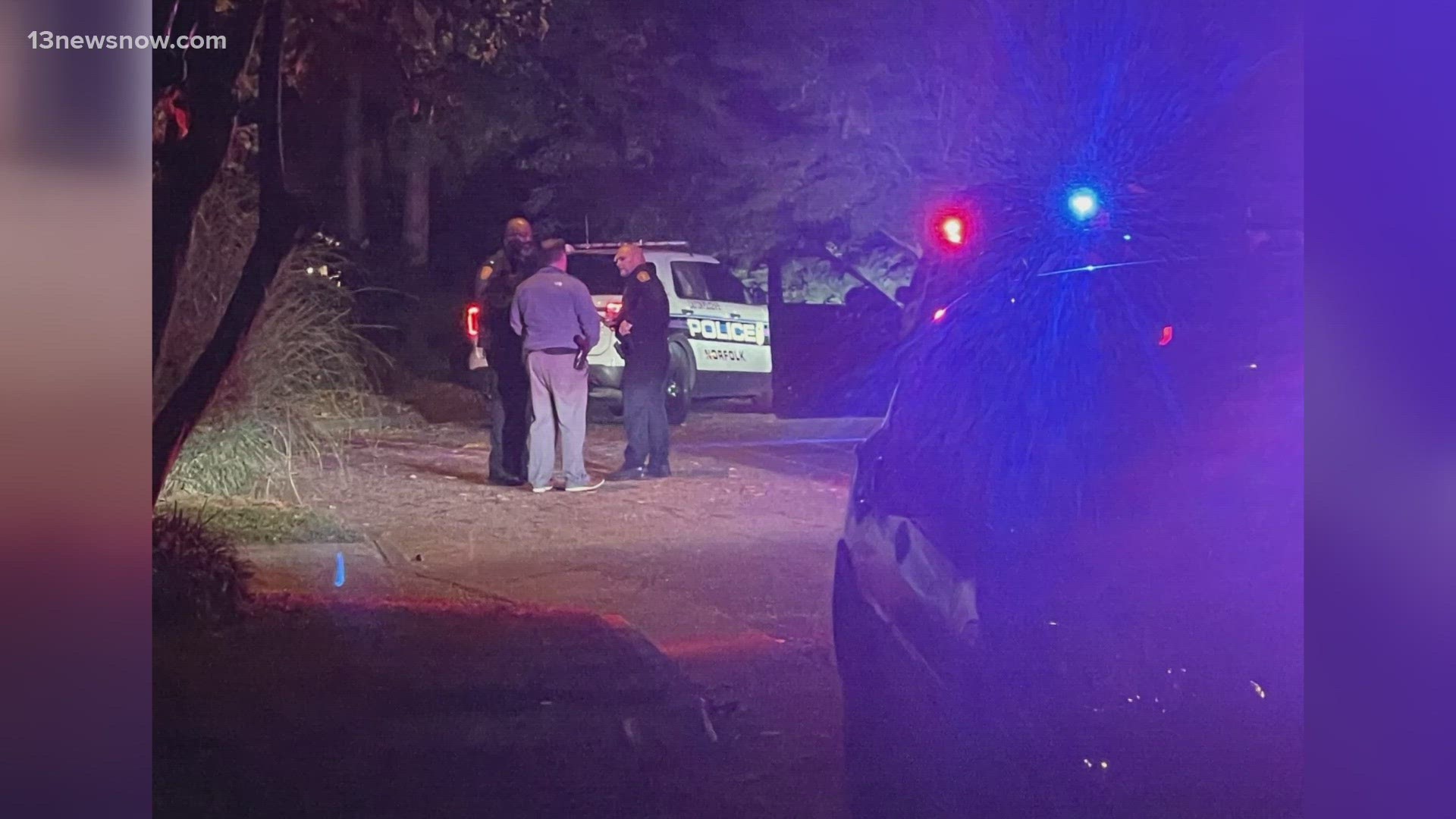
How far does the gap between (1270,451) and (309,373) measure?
264cm

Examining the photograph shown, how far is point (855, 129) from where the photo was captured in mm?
3281

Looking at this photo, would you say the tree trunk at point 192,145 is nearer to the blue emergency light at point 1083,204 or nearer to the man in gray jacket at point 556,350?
the man in gray jacket at point 556,350

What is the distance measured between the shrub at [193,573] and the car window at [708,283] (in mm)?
1421

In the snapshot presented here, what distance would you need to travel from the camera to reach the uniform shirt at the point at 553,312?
3.24m

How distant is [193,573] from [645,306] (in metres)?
1.46

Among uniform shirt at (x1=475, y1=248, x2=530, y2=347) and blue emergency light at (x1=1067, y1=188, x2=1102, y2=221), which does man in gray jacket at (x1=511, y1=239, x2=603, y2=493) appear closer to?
uniform shirt at (x1=475, y1=248, x2=530, y2=347)

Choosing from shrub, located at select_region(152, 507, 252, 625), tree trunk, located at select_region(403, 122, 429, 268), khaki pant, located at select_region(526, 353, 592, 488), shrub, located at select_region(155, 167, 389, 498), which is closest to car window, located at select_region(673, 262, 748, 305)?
khaki pant, located at select_region(526, 353, 592, 488)

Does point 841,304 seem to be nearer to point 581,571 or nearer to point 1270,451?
point 581,571

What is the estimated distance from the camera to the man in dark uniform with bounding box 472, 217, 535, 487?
3.22 m

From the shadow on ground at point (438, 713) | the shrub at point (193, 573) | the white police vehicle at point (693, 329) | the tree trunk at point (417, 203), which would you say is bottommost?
the shadow on ground at point (438, 713)

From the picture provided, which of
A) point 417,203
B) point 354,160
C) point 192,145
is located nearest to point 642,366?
point 417,203

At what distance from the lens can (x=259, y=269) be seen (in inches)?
129

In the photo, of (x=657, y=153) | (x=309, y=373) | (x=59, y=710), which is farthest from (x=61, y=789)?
(x=657, y=153)

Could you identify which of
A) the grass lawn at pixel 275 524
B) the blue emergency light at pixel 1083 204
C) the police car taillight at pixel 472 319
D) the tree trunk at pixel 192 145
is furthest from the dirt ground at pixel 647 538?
the blue emergency light at pixel 1083 204
